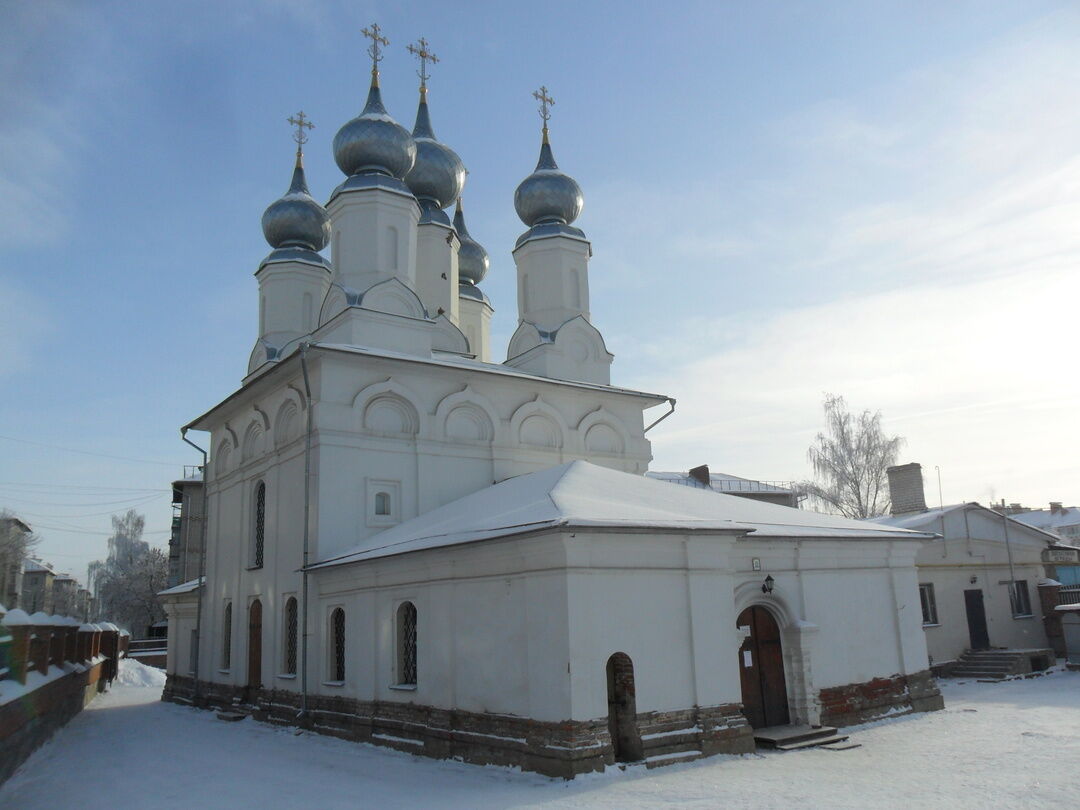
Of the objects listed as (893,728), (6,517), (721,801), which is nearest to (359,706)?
Result: (721,801)

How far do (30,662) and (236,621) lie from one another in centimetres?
501

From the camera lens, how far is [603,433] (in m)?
18.6

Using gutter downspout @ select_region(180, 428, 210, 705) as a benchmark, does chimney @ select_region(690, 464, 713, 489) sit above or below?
above

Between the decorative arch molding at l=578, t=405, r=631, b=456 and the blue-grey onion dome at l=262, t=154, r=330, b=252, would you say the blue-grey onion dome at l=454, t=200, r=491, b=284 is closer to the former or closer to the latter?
the blue-grey onion dome at l=262, t=154, r=330, b=252

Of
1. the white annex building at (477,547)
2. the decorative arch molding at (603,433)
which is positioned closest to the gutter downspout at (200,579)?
the white annex building at (477,547)

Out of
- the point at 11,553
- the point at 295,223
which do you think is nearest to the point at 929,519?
the point at 295,223

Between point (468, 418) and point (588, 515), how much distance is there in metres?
6.75

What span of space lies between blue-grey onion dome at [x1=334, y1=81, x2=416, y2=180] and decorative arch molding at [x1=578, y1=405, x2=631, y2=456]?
6.95m

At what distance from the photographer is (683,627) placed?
1086 centimetres

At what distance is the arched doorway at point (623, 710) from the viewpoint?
10078mm

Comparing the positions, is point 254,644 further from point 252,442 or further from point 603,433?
point 603,433

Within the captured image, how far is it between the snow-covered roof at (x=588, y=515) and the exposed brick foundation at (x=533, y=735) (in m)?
2.22

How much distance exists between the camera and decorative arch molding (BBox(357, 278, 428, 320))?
56.7 ft

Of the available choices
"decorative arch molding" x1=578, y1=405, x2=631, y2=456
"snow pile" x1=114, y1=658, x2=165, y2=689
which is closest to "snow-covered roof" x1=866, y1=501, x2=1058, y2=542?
"decorative arch molding" x1=578, y1=405, x2=631, y2=456
